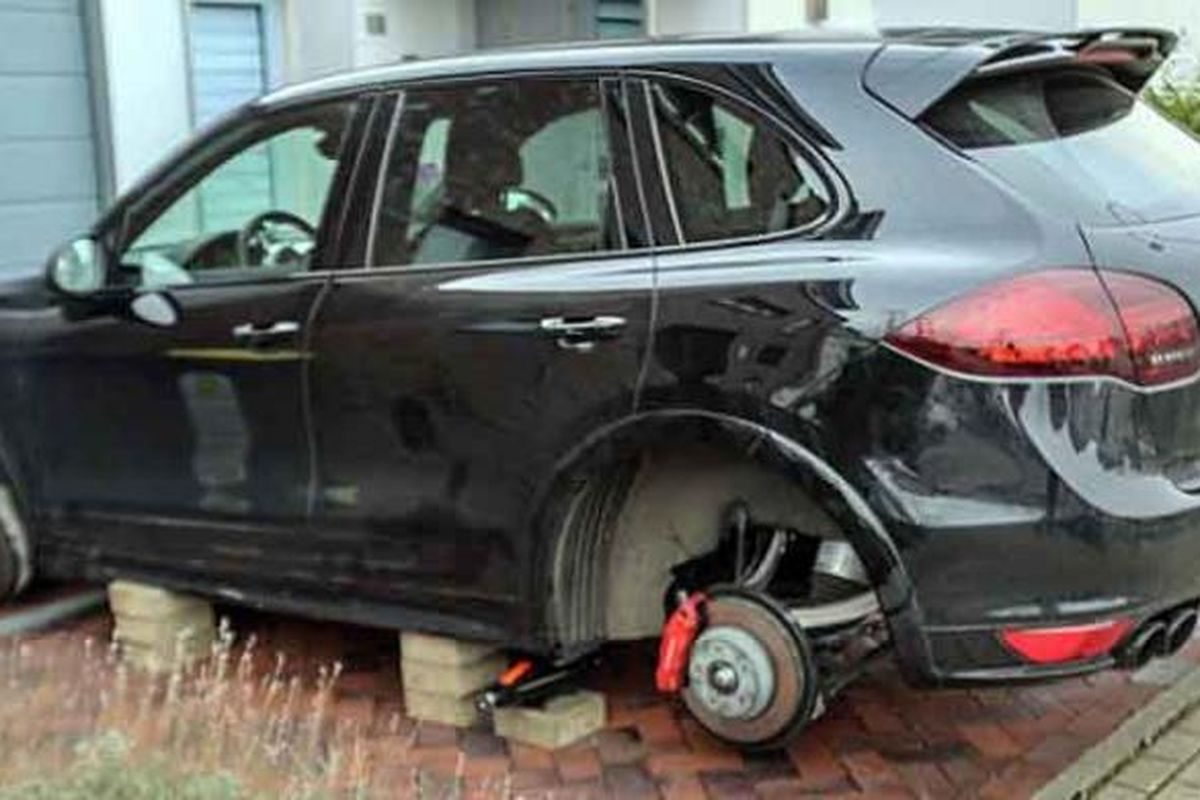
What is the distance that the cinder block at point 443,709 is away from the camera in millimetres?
4434

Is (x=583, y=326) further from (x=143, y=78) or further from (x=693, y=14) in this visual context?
(x=693, y=14)

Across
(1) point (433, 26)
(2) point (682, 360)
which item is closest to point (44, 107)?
(1) point (433, 26)

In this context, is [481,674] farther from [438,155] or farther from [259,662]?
[438,155]

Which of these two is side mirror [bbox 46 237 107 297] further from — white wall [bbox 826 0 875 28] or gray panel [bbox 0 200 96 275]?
white wall [bbox 826 0 875 28]

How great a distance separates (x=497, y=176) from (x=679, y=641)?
1344 mm

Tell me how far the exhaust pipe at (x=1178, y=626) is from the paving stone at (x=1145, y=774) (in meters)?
0.36

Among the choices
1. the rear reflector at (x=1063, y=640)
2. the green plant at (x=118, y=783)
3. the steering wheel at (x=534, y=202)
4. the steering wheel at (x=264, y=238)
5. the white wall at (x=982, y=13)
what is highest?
the white wall at (x=982, y=13)

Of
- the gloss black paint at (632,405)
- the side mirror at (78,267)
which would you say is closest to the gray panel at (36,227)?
the side mirror at (78,267)

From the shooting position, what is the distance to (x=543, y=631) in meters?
4.17

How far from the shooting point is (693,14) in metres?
10.9

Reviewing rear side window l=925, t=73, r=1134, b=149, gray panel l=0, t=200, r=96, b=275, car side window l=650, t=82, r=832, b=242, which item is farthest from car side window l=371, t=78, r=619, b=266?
gray panel l=0, t=200, r=96, b=275

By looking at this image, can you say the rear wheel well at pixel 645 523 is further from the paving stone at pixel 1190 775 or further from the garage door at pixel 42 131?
the garage door at pixel 42 131

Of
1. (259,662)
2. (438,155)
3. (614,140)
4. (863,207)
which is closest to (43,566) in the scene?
(259,662)

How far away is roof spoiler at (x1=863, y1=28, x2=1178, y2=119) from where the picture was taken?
375cm
